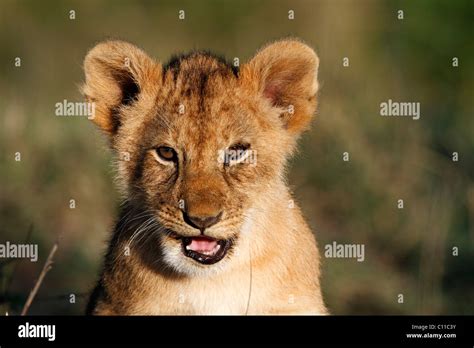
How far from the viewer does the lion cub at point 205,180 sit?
696 cm

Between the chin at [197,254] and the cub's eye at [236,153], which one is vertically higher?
the cub's eye at [236,153]

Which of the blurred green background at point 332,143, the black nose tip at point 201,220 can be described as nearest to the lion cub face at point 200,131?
the black nose tip at point 201,220

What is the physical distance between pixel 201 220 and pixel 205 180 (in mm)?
305

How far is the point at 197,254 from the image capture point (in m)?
6.92

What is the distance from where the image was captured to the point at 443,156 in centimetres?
1119

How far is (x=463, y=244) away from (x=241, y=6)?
5756mm

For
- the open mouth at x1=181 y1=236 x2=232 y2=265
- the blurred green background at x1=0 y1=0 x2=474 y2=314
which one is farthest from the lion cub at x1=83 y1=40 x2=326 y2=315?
the blurred green background at x1=0 y1=0 x2=474 y2=314

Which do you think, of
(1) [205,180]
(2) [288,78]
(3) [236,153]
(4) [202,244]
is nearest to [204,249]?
(4) [202,244]

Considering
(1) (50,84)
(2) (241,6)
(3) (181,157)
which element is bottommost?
(3) (181,157)

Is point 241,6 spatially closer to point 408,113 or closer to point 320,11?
point 320,11

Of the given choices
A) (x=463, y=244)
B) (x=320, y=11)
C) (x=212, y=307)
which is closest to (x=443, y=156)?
(x=463, y=244)

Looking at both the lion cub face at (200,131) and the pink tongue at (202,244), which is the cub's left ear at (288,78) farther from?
the pink tongue at (202,244)

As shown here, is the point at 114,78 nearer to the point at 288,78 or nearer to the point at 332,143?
the point at 288,78

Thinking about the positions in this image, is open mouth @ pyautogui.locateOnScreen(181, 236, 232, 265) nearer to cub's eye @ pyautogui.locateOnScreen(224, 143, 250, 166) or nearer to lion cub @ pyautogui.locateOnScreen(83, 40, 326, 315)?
lion cub @ pyautogui.locateOnScreen(83, 40, 326, 315)
